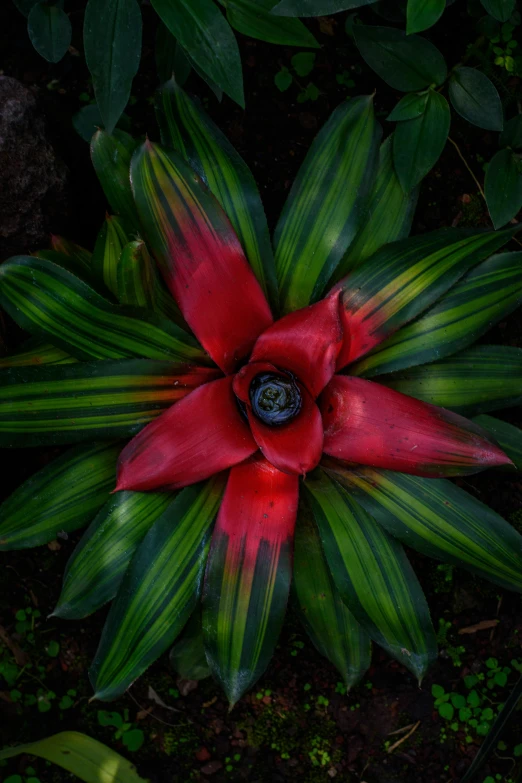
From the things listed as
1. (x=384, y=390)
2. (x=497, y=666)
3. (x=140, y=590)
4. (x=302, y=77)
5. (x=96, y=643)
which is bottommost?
(x=497, y=666)

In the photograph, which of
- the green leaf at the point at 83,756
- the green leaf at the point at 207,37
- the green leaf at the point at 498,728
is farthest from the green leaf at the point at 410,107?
the green leaf at the point at 83,756

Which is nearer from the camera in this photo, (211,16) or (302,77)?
(211,16)

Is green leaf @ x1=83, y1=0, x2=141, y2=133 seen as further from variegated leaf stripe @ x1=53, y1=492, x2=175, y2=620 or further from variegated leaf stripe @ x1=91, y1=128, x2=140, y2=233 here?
variegated leaf stripe @ x1=53, y1=492, x2=175, y2=620

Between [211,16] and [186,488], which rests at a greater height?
[211,16]

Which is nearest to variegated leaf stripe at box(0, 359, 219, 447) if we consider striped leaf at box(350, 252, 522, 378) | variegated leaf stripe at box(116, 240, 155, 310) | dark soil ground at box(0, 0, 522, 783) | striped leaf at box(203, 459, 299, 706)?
variegated leaf stripe at box(116, 240, 155, 310)

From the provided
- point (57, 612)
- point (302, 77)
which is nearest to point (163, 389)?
point (57, 612)

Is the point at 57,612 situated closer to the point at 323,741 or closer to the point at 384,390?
the point at 384,390

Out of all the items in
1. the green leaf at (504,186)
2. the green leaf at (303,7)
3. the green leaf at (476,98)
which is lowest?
the green leaf at (504,186)

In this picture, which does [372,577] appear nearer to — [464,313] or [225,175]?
[464,313]

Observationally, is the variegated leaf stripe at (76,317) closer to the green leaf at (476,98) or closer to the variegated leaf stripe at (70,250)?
the variegated leaf stripe at (70,250)
